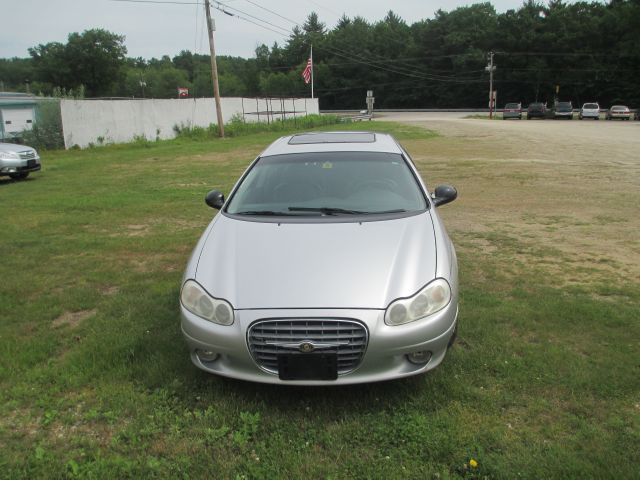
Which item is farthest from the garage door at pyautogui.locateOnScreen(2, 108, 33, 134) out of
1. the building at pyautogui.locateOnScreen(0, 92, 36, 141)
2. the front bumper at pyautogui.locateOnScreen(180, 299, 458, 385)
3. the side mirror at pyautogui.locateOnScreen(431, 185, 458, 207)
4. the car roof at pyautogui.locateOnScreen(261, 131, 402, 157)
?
the front bumper at pyautogui.locateOnScreen(180, 299, 458, 385)

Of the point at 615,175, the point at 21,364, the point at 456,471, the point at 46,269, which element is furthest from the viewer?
the point at 615,175

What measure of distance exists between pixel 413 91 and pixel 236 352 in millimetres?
95274

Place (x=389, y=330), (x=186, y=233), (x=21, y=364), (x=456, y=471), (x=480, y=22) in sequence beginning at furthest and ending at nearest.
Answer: (x=480, y=22) < (x=186, y=233) < (x=21, y=364) < (x=389, y=330) < (x=456, y=471)

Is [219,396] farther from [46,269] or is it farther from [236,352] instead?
[46,269]

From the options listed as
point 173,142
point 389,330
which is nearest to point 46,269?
point 389,330

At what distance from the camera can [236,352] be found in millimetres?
3055

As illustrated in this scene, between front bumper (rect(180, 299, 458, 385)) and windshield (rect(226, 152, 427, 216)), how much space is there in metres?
1.25

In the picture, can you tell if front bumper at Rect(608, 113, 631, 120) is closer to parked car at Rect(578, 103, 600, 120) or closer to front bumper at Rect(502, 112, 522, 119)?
parked car at Rect(578, 103, 600, 120)

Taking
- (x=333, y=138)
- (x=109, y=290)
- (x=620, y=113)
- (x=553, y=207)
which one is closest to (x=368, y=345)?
(x=333, y=138)

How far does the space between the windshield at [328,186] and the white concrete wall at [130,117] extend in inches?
826

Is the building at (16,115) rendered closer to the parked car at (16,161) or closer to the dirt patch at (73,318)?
the parked car at (16,161)

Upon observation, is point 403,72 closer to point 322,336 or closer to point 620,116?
point 620,116

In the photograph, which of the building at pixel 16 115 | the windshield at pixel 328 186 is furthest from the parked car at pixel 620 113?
the windshield at pixel 328 186

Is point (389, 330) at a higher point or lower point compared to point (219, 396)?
higher
